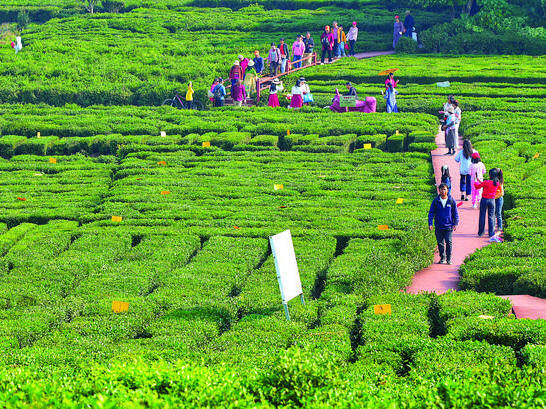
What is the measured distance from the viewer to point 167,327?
44.6ft

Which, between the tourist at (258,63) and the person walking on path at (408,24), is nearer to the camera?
the tourist at (258,63)

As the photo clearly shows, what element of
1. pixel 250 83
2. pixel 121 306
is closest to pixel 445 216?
pixel 121 306

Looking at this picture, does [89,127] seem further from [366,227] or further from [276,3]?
[276,3]

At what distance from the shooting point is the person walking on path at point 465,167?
821 inches

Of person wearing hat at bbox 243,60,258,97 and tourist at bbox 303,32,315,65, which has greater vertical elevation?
tourist at bbox 303,32,315,65

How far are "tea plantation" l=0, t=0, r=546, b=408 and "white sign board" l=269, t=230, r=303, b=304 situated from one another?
1.45 feet

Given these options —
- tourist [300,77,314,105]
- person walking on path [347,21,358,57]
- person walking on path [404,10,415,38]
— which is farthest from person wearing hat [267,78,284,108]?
person walking on path [404,10,415,38]

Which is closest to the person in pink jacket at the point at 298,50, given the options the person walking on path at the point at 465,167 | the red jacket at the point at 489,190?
the person walking on path at the point at 465,167

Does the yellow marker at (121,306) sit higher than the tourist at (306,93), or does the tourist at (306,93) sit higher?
the tourist at (306,93)

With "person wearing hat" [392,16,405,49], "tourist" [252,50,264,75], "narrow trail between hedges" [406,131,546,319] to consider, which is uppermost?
"person wearing hat" [392,16,405,49]

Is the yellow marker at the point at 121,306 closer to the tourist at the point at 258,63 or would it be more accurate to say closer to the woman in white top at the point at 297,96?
the woman in white top at the point at 297,96

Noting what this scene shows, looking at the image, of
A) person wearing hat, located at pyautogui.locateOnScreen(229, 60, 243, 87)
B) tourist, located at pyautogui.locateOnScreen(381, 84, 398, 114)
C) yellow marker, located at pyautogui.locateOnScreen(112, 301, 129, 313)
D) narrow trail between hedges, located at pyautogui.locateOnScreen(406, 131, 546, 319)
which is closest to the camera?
narrow trail between hedges, located at pyautogui.locateOnScreen(406, 131, 546, 319)

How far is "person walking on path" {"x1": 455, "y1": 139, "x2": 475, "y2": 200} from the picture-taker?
20.8 m

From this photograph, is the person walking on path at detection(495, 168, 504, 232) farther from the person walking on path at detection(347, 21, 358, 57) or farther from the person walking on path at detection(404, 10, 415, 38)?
the person walking on path at detection(404, 10, 415, 38)
